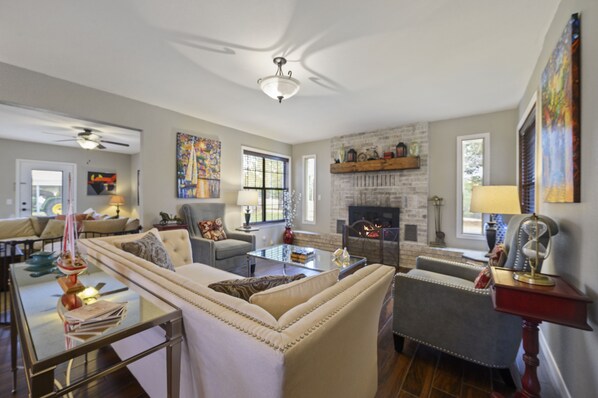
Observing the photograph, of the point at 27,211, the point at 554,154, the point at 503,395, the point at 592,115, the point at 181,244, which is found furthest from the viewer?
the point at 27,211

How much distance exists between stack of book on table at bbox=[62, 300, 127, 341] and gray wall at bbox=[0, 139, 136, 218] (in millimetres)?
7049

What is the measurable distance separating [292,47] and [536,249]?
233 cm

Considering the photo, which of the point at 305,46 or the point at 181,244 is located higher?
the point at 305,46

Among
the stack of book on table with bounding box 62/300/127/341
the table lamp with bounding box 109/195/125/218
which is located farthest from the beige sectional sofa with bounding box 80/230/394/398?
the table lamp with bounding box 109/195/125/218

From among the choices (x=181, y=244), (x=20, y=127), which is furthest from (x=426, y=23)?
(x=20, y=127)

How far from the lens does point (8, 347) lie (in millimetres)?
1955

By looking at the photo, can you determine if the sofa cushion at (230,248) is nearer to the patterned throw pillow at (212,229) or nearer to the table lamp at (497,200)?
the patterned throw pillow at (212,229)

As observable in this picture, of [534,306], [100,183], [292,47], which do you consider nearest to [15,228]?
[100,183]

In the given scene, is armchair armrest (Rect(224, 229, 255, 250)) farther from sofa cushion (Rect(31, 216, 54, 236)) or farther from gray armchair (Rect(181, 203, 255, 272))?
sofa cushion (Rect(31, 216, 54, 236))

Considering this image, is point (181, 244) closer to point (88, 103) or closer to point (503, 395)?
point (88, 103)

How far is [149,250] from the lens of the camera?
6.56 ft

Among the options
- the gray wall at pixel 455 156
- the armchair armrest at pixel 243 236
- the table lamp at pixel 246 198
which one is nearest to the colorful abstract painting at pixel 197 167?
the table lamp at pixel 246 198

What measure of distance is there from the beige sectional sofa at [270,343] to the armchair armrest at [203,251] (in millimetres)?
2001

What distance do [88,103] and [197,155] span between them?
60.9 inches
